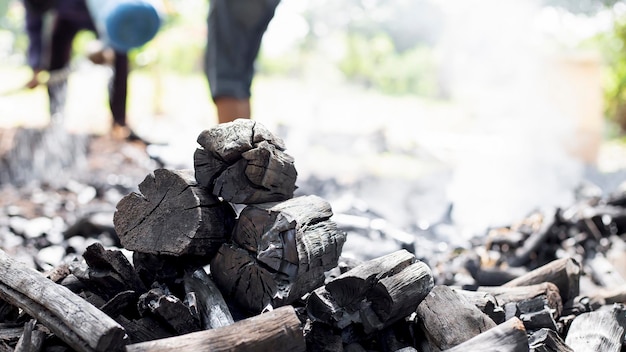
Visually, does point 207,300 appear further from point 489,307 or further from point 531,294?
point 531,294

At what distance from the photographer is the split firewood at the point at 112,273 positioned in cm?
139

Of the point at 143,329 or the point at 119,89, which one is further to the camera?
the point at 119,89

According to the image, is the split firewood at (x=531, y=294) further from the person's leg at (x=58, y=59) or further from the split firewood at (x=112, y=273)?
the person's leg at (x=58, y=59)

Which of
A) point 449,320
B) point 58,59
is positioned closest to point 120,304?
point 449,320

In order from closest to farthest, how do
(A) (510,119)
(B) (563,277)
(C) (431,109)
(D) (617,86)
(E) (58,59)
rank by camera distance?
(B) (563,277) → (E) (58,59) → (A) (510,119) → (D) (617,86) → (C) (431,109)

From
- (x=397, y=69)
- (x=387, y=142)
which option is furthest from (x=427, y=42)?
(x=387, y=142)

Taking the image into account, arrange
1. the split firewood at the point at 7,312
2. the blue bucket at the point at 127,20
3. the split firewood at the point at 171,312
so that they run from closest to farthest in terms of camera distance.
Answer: the split firewood at the point at 171,312 → the split firewood at the point at 7,312 → the blue bucket at the point at 127,20

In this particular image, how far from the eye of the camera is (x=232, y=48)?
10.7 feet

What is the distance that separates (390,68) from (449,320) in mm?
14999

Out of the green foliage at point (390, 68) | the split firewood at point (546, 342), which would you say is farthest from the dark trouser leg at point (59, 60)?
the green foliage at point (390, 68)

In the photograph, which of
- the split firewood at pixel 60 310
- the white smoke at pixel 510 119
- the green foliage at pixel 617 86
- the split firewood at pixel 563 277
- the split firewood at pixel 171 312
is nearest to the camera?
the split firewood at pixel 60 310

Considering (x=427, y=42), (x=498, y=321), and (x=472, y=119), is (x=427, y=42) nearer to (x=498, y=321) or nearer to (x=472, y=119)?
(x=472, y=119)

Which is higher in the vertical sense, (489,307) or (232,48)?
Answer: (232,48)

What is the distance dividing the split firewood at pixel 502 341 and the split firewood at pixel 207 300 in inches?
18.2
